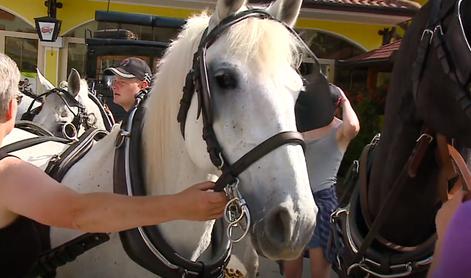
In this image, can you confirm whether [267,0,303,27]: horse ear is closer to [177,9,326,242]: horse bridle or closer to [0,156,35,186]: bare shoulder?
[177,9,326,242]: horse bridle

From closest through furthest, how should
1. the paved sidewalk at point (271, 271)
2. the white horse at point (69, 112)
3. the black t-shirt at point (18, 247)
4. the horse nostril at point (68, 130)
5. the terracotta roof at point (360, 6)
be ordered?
the black t-shirt at point (18, 247) < the horse nostril at point (68, 130) < the white horse at point (69, 112) < the paved sidewalk at point (271, 271) < the terracotta roof at point (360, 6)

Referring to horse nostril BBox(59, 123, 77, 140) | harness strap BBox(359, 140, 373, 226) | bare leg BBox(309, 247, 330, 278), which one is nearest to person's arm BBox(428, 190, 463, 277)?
harness strap BBox(359, 140, 373, 226)

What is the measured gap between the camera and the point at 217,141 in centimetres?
166

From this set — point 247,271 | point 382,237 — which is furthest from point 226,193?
point 247,271

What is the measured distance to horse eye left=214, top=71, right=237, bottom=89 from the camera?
165cm

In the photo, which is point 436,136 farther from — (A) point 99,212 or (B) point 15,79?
(B) point 15,79

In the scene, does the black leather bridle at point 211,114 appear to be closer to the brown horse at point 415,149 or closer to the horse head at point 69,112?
the brown horse at point 415,149

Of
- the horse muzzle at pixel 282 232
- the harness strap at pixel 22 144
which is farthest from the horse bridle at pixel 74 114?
the horse muzzle at pixel 282 232

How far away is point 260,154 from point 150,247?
1.89ft

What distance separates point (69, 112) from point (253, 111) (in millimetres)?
3654

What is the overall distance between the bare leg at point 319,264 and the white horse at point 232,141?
2.07 metres

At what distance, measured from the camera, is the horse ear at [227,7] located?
5.74 ft

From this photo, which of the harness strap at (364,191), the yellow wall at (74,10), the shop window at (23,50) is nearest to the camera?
the harness strap at (364,191)

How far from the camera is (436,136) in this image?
80.6 inches
